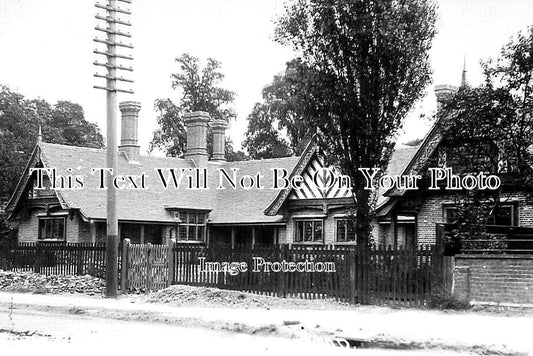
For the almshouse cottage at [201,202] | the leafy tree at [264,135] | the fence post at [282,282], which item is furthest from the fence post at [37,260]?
the leafy tree at [264,135]

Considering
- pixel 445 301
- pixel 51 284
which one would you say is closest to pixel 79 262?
pixel 51 284

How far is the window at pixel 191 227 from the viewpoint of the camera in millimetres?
37219

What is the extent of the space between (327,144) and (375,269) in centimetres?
414

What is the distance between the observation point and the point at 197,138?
41500 millimetres

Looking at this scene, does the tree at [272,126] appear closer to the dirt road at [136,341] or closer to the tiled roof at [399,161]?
the tiled roof at [399,161]

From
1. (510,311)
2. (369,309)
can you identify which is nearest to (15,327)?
(369,309)

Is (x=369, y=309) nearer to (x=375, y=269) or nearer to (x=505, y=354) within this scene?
(x=375, y=269)

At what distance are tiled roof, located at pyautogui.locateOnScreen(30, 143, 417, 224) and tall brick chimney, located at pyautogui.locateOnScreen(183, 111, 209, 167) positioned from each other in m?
0.53

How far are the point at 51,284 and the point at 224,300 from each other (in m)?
6.87

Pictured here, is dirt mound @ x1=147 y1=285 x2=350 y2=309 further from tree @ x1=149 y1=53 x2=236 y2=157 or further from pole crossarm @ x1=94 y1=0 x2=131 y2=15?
tree @ x1=149 y1=53 x2=236 y2=157

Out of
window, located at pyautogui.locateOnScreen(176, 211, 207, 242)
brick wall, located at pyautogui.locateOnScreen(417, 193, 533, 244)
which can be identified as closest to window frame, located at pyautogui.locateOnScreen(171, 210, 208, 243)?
window, located at pyautogui.locateOnScreen(176, 211, 207, 242)

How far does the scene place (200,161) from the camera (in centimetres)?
4122

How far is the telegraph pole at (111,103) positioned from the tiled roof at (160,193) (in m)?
11.6

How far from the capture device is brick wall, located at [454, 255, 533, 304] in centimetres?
1619
